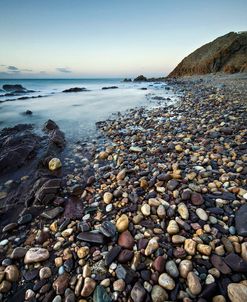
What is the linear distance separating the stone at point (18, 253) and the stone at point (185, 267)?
1575 mm

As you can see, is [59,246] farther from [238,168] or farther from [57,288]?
[238,168]

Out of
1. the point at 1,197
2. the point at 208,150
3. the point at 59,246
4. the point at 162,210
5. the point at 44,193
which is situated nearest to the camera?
the point at 59,246

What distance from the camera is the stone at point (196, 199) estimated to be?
2.30m

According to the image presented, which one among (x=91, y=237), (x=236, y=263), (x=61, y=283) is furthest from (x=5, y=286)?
(x=236, y=263)

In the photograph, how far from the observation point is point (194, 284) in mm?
1469

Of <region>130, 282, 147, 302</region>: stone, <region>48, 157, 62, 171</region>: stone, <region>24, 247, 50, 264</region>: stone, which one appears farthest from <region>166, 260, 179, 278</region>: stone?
<region>48, 157, 62, 171</region>: stone

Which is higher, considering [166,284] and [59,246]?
[166,284]

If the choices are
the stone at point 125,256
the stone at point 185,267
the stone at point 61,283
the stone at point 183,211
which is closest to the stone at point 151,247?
the stone at point 125,256

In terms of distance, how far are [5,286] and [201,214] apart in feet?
6.77

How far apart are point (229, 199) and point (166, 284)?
53.4 inches

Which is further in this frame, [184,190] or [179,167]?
[179,167]

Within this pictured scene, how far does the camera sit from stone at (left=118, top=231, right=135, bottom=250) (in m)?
1.90

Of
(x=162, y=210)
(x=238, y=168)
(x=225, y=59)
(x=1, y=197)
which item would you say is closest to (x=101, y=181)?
(x=162, y=210)

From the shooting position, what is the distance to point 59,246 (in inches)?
79.4
